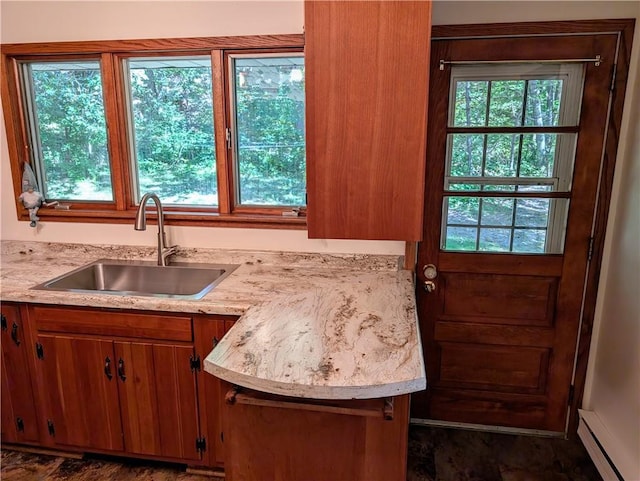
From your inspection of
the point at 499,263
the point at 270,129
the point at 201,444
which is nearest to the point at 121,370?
the point at 201,444

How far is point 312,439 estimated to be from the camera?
134 cm

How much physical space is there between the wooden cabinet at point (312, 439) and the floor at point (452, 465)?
0.82m

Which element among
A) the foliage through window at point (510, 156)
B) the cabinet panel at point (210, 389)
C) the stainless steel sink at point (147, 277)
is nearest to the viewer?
the cabinet panel at point (210, 389)

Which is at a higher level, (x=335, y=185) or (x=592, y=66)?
(x=592, y=66)

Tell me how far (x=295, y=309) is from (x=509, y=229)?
3.91ft

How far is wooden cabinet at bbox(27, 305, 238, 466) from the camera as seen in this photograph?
73.7 inches

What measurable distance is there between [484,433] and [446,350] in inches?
19.4

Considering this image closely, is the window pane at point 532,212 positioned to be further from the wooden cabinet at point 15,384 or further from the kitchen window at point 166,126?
the wooden cabinet at point 15,384

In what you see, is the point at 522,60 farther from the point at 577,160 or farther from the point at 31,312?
the point at 31,312

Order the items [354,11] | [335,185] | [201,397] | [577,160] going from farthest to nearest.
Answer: [577,160] < [201,397] < [335,185] < [354,11]

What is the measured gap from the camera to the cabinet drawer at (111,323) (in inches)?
72.8

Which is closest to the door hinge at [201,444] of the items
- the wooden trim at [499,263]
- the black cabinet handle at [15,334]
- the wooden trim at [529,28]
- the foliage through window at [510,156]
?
the black cabinet handle at [15,334]

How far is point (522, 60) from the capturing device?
1990 millimetres

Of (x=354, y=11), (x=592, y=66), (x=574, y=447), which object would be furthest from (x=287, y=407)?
(x=592, y=66)
